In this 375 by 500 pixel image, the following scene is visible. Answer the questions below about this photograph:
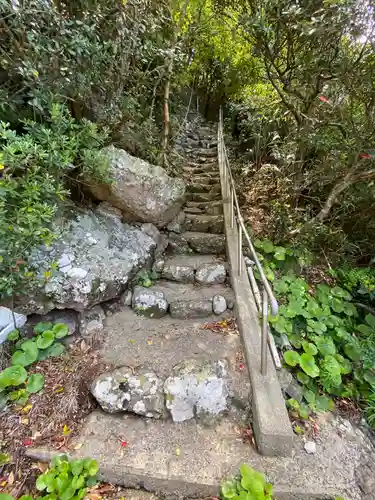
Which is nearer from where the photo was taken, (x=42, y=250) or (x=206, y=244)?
(x=42, y=250)

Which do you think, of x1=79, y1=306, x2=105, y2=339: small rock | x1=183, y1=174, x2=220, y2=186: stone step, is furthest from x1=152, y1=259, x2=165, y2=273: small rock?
x1=183, y1=174, x2=220, y2=186: stone step

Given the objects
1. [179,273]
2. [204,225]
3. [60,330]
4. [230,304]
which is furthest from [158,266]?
[60,330]

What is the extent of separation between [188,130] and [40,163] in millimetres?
6256

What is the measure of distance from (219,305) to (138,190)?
1.58m

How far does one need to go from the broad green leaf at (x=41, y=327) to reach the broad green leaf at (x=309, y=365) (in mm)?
2148

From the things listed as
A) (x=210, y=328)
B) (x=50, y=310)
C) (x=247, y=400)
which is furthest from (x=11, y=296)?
(x=247, y=400)

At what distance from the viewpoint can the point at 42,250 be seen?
2.11 m

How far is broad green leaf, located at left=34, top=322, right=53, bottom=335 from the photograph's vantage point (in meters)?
2.04

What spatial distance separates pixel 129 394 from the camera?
178 cm

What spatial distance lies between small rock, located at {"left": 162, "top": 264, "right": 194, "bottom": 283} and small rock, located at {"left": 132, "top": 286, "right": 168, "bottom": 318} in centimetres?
41

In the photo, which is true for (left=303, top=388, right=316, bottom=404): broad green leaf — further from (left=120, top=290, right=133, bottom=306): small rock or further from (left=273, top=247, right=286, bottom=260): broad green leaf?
(left=120, top=290, right=133, bottom=306): small rock

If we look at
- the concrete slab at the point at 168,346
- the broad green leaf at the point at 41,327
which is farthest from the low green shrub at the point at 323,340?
the broad green leaf at the point at 41,327

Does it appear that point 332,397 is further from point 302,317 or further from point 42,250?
point 42,250

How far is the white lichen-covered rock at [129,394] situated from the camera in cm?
174
